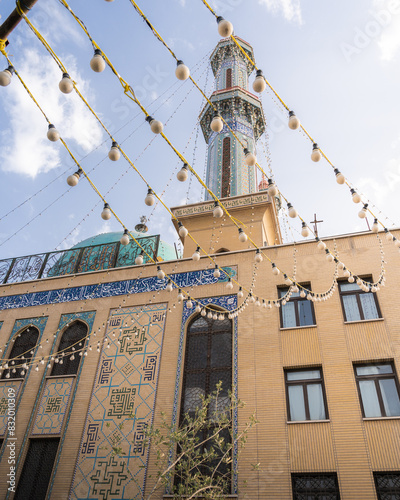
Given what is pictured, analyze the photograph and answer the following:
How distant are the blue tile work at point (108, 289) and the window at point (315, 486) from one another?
468cm

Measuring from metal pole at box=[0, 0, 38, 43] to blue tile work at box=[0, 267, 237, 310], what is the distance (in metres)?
7.59

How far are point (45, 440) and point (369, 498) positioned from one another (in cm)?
679

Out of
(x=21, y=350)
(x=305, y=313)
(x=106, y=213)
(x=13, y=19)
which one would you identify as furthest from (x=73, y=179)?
(x=21, y=350)

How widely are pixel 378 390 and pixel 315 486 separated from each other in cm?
211

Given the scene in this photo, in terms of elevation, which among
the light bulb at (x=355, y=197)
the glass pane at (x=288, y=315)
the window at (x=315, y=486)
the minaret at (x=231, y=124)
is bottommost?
the window at (x=315, y=486)

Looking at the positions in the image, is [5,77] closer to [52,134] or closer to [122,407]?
[52,134]

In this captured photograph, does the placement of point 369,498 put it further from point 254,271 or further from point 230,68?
point 230,68

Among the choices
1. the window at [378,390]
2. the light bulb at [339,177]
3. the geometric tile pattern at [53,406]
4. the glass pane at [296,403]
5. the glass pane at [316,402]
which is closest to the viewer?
the light bulb at [339,177]

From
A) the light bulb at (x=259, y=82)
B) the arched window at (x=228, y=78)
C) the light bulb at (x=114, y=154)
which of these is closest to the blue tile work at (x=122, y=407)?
the light bulb at (x=114, y=154)

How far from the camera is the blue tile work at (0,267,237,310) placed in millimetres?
10742

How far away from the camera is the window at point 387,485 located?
682cm

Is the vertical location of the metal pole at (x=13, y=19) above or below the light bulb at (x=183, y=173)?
below

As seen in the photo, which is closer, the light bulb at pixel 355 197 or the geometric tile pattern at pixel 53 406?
the light bulb at pixel 355 197

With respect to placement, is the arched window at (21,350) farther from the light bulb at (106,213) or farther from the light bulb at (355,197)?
the light bulb at (355,197)
